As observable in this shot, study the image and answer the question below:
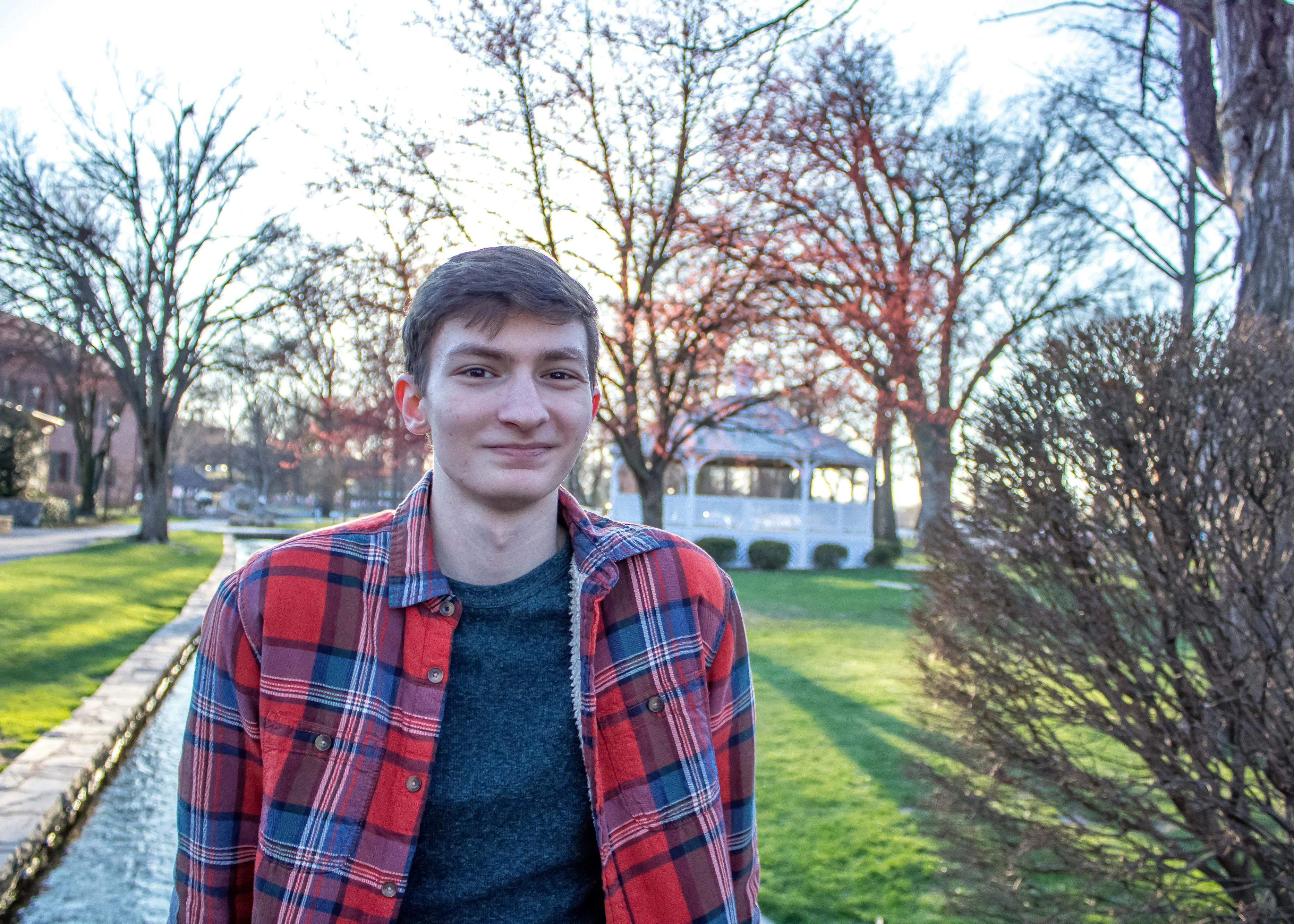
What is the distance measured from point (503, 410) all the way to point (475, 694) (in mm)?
488

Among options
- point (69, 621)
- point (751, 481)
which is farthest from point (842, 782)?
point (751, 481)

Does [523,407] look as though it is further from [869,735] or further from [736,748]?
[869,735]

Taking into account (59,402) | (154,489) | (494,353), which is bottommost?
(154,489)

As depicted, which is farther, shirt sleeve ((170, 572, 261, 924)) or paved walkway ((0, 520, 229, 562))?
paved walkway ((0, 520, 229, 562))

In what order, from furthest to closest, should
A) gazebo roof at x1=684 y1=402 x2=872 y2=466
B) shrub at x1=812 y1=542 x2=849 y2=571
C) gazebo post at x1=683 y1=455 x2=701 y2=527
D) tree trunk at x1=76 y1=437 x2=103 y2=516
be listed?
tree trunk at x1=76 y1=437 x2=103 y2=516
shrub at x1=812 y1=542 x2=849 y2=571
gazebo post at x1=683 y1=455 x2=701 y2=527
gazebo roof at x1=684 y1=402 x2=872 y2=466

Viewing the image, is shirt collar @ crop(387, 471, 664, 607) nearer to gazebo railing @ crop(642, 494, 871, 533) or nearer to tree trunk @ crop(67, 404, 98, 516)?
gazebo railing @ crop(642, 494, 871, 533)

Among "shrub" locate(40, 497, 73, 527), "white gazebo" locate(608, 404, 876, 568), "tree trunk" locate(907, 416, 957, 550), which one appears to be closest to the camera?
"tree trunk" locate(907, 416, 957, 550)

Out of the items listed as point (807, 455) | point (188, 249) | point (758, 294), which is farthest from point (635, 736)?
point (807, 455)

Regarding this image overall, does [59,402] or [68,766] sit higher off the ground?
[59,402]

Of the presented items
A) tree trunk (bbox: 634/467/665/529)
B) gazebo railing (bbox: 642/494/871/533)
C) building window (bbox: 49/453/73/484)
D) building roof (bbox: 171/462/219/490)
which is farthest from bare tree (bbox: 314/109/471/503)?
building roof (bbox: 171/462/219/490)

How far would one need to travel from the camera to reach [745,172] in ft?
26.1

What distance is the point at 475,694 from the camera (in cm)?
154

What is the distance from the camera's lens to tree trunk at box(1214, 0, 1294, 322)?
4.95 metres

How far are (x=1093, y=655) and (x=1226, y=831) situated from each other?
0.68 m
